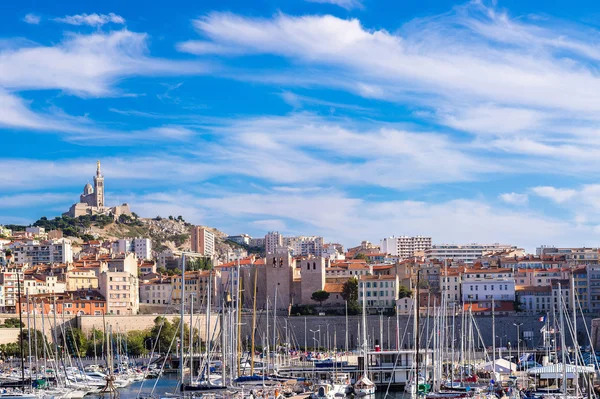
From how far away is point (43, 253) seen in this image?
99688 mm

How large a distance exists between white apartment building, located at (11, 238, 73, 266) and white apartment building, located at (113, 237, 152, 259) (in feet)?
48.2

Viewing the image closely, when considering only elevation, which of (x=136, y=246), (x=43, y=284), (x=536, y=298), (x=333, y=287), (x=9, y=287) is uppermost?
(x=136, y=246)

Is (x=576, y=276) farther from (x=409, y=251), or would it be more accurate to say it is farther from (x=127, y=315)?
(x=409, y=251)

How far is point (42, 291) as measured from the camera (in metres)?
74.4

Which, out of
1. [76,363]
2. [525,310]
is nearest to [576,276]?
[525,310]

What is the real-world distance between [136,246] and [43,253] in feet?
64.6

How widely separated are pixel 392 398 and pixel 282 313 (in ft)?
109

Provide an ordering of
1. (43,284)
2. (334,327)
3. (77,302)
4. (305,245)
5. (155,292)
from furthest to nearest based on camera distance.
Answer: (305,245) → (155,292) → (43,284) → (77,302) → (334,327)

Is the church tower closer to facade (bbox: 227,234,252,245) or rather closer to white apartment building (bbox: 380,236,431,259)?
facade (bbox: 227,234,252,245)

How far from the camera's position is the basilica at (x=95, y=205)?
456ft

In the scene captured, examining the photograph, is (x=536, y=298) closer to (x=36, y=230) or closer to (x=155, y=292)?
(x=155, y=292)

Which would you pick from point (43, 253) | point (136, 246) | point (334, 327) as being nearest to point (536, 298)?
point (334, 327)

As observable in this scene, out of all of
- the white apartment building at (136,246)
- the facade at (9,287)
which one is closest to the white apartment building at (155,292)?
the facade at (9,287)

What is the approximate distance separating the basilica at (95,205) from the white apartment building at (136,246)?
19523 mm
